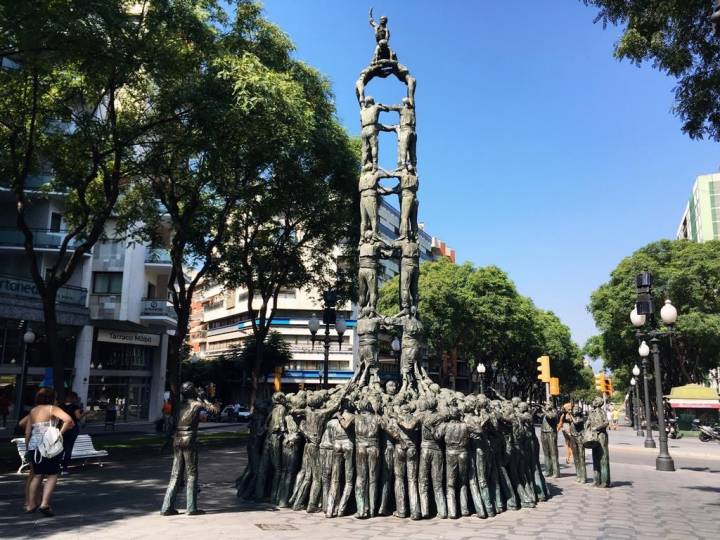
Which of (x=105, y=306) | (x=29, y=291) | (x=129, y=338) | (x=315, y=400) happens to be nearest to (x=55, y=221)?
(x=29, y=291)

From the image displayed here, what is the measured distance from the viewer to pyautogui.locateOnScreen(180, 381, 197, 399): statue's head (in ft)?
29.0

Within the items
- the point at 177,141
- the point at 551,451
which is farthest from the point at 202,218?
the point at 551,451

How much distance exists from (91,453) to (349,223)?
1206 centimetres

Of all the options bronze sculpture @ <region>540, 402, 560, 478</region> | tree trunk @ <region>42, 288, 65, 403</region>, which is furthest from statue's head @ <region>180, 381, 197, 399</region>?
bronze sculpture @ <region>540, 402, 560, 478</region>

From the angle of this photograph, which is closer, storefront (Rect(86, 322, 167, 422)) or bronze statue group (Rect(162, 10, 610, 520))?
bronze statue group (Rect(162, 10, 610, 520))

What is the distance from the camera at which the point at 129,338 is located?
32.7 meters

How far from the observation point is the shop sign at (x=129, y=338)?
102ft

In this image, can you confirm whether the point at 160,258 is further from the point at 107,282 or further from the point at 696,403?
the point at 696,403

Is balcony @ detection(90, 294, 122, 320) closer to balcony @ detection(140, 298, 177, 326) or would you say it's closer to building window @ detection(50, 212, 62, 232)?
balcony @ detection(140, 298, 177, 326)

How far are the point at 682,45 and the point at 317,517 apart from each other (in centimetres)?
1020

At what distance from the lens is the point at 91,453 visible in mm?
13602

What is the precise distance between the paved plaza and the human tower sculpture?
34 centimetres

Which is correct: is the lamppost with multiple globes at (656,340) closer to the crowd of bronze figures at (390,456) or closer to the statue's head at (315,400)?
the crowd of bronze figures at (390,456)

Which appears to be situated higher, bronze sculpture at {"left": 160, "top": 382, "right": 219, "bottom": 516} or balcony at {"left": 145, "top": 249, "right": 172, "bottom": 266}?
balcony at {"left": 145, "top": 249, "right": 172, "bottom": 266}
